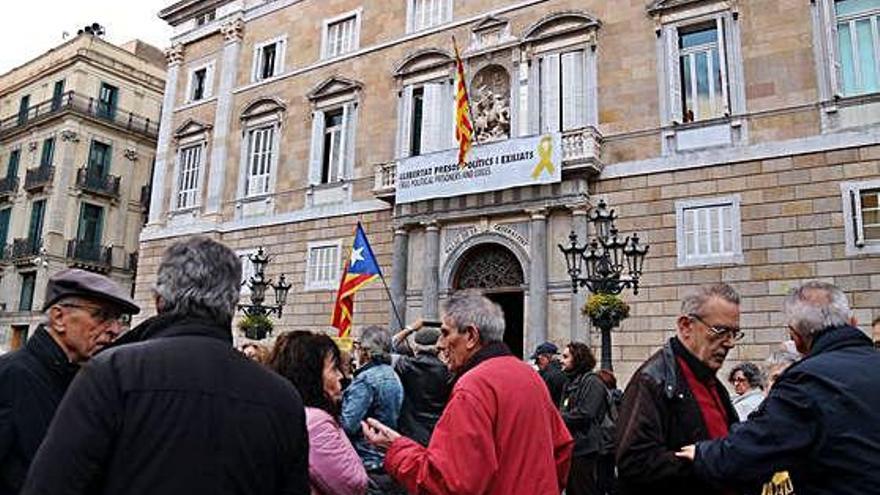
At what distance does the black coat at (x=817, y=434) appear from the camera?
2455 millimetres

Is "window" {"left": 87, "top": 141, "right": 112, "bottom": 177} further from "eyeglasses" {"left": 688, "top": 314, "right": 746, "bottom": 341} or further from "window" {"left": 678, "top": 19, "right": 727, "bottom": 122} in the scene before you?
"eyeglasses" {"left": 688, "top": 314, "right": 746, "bottom": 341}

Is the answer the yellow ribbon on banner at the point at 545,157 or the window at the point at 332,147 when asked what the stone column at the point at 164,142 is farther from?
the yellow ribbon on banner at the point at 545,157

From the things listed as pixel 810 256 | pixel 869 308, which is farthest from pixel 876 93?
pixel 869 308

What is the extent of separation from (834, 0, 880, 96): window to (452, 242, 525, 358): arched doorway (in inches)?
276

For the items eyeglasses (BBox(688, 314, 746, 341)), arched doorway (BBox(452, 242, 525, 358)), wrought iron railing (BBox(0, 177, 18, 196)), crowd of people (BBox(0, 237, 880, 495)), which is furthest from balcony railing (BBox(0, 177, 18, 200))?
eyeglasses (BBox(688, 314, 746, 341))

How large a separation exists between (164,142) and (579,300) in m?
14.8

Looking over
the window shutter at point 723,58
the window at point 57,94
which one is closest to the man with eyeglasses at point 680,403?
the window shutter at point 723,58

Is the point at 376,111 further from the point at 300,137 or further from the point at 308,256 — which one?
the point at 308,256

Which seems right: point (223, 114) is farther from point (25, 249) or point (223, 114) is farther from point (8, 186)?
point (8, 186)

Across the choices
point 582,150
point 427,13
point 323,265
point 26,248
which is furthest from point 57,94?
point 582,150

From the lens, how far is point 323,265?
687 inches

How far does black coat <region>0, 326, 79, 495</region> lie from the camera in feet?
7.79

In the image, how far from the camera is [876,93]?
11.7m

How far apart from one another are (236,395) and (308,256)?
52.7 feet
